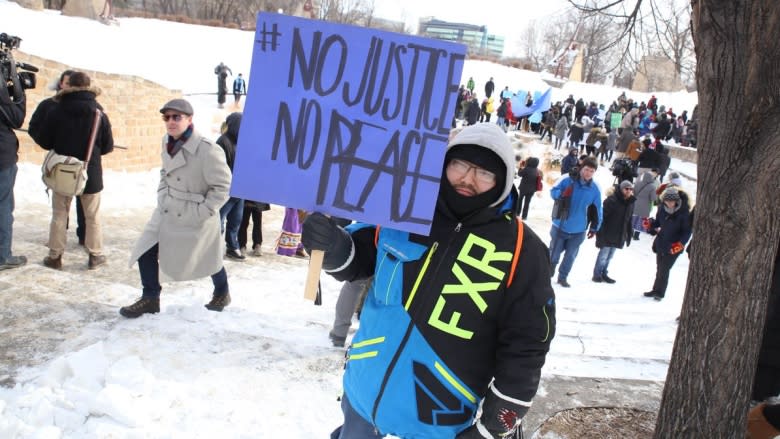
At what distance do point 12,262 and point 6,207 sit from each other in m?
0.56

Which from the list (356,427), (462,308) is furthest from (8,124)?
(462,308)

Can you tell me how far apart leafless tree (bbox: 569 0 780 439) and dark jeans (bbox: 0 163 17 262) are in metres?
5.63

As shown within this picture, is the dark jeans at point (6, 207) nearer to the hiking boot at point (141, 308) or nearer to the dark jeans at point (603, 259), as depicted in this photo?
the hiking boot at point (141, 308)

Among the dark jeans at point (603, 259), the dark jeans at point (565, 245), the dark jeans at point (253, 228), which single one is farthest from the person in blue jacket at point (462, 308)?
the dark jeans at point (603, 259)

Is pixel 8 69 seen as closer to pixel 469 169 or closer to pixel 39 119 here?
pixel 39 119

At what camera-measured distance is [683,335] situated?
2.96 m

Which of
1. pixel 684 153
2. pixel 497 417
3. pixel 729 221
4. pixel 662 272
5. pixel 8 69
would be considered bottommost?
pixel 662 272

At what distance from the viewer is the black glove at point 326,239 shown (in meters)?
2.05

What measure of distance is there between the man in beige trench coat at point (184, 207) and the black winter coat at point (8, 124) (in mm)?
1728

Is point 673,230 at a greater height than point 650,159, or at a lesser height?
lesser

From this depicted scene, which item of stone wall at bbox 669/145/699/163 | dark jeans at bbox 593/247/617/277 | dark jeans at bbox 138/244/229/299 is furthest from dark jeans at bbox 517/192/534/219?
stone wall at bbox 669/145/699/163

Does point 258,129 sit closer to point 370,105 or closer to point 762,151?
point 370,105

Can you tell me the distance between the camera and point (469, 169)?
6.73ft

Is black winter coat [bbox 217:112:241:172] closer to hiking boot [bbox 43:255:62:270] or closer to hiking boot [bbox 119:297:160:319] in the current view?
hiking boot [bbox 43:255:62:270]
